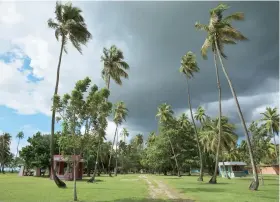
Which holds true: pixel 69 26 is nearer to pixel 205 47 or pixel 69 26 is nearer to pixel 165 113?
pixel 205 47

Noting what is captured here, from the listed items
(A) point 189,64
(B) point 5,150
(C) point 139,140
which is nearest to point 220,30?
(A) point 189,64

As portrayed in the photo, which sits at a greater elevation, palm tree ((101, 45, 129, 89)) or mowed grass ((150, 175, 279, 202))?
palm tree ((101, 45, 129, 89))

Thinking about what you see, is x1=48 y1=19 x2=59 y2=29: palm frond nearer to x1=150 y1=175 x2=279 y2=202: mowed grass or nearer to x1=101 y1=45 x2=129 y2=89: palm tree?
x1=101 y1=45 x2=129 y2=89: palm tree

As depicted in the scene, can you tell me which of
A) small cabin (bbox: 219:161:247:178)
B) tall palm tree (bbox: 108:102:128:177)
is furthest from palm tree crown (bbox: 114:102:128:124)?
small cabin (bbox: 219:161:247:178)

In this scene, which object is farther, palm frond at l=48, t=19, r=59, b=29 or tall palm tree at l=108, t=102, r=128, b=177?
tall palm tree at l=108, t=102, r=128, b=177

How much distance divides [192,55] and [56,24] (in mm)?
23798

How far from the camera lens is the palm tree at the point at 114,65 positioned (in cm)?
3809

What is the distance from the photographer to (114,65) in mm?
38188

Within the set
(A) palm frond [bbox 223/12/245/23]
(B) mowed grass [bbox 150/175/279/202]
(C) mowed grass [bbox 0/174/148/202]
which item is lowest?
(B) mowed grass [bbox 150/175/279/202]

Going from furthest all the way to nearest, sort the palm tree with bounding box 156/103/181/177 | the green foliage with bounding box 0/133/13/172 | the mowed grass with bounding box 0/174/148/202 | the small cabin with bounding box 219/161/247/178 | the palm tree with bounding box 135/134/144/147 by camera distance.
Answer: the palm tree with bounding box 135/134/144/147 < the green foliage with bounding box 0/133/13/172 < the palm tree with bounding box 156/103/181/177 < the small cabin with bounding box 219/161/247/178 < the mowed grass with bounding box 0/174/148/202

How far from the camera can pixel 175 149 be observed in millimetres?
68000

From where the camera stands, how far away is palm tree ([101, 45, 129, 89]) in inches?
1500

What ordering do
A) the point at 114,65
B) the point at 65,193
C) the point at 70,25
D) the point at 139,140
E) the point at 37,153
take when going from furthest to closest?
the point at 139,140
the point at 37,153
the point at 114,65
the point at 70,25
the point at 65,193

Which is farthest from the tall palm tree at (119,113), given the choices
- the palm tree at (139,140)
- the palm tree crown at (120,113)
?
the palm tree at (139,140)
